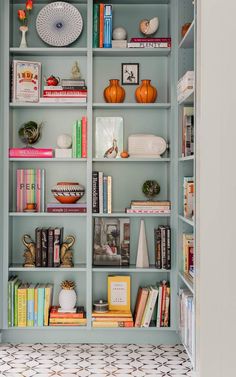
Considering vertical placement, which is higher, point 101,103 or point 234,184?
point 101,103

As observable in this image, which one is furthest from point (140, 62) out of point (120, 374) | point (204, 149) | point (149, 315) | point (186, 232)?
point (204, 149)

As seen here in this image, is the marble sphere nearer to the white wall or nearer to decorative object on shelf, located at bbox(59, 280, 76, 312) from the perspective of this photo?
decorative object on shelf, located at bbox(59, 280, 76, 312)

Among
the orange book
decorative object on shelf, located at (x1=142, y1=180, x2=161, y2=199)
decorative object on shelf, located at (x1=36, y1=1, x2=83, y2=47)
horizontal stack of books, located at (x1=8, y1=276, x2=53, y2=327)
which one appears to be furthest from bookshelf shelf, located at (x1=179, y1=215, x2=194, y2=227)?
decorative object on shelf, located at (x1=36, y1=1, x2=83, y2=47)

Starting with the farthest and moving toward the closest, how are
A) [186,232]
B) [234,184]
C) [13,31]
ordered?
1. [13,31]
2. [186,232]
3. [234,184]

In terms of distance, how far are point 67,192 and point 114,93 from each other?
0.72m

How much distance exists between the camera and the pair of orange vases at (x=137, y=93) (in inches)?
126

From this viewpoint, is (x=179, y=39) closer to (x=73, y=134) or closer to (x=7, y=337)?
(x=73, y=134)

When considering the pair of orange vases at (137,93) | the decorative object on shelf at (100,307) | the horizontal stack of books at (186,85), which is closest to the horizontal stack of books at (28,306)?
the decorative object on shelf at (100,307)

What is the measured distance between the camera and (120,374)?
8.57ft

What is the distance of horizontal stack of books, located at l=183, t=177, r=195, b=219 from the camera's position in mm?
2816

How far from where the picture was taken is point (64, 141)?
3.24 meters

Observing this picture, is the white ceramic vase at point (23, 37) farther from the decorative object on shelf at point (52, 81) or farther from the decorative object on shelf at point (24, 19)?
the decorative object on shelf at point (52, 81)

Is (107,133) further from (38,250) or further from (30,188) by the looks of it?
(38,250)

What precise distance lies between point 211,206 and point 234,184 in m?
0.02
